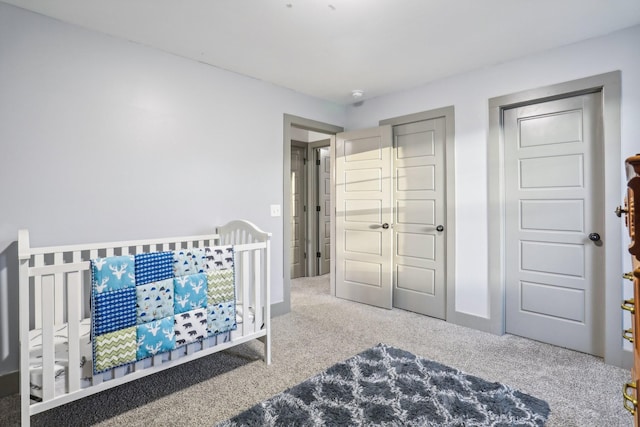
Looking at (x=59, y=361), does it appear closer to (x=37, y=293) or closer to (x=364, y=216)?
(x=37, y=293)

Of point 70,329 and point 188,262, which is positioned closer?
point 70,329

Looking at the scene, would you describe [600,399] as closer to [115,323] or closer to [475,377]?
[475,377]

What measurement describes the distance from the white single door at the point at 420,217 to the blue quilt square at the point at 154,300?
2426mm

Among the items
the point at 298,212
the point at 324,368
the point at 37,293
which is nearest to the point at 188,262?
the point at 37,293

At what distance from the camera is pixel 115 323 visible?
5.28 ft

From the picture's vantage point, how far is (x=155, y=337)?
1734mm

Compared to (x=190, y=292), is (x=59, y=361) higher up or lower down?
lower down

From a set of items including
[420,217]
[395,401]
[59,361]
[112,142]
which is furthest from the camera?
[420,217]

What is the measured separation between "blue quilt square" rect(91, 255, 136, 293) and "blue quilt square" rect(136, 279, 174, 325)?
2.8 inches

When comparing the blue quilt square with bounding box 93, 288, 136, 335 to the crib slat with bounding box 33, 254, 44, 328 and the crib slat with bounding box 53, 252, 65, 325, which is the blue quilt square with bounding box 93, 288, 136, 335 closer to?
the crib slat with bounding box 33, 254, 44, 328

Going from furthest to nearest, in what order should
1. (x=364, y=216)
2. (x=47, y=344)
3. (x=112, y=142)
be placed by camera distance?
(x=364, y=216), (x=112, y=142), (x=47, y=344)

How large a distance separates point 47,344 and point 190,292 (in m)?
0.64

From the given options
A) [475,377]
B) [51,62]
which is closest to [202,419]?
[475,377]

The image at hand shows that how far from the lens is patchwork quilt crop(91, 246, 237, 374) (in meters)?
1.58
